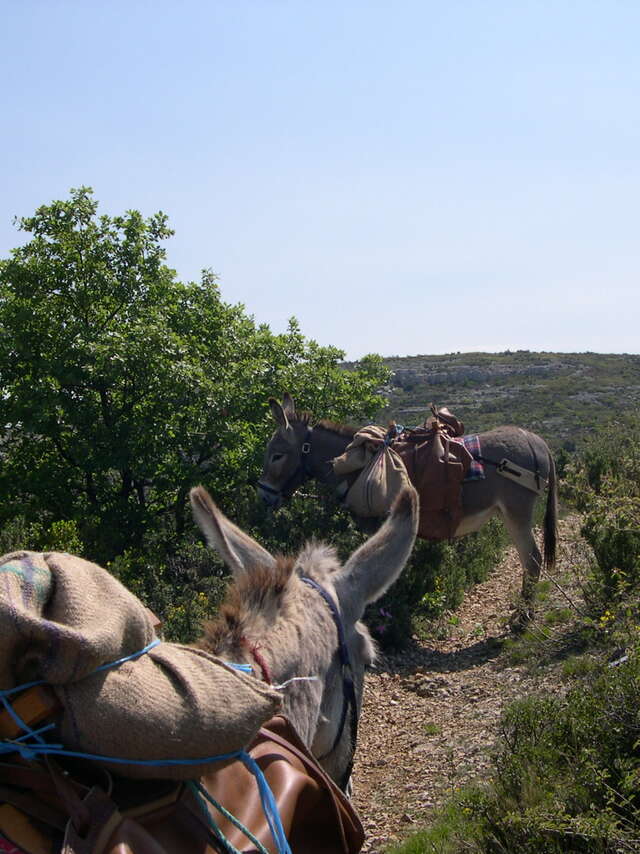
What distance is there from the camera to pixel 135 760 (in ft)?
5.78

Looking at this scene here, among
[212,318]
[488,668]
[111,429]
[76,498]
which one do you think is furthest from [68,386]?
[488,668]

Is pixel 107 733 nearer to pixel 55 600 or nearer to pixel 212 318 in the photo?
pixel 55 600

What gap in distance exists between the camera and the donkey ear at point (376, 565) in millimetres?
2705

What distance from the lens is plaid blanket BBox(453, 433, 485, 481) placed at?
8.53m

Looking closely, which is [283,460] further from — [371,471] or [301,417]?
[371,471]

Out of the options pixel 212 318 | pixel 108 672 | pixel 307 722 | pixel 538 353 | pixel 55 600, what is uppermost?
pixel 538 353

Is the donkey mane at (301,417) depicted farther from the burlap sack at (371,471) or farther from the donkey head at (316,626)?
the donkey head at (316,626)

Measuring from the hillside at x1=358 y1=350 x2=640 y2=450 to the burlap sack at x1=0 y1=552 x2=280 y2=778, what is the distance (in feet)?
76.1

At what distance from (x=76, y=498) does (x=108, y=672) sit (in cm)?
735

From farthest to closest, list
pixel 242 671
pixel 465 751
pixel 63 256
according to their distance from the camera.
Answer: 1. pixel 63 256
2. pixel 465 751
3. pixel 242 671

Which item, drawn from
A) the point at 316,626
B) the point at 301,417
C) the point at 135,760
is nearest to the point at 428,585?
the point at 301,417

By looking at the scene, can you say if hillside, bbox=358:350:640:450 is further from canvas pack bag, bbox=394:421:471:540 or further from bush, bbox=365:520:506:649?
canvas pack bag, bbox=394:421:471:540

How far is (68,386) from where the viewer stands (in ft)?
28.0

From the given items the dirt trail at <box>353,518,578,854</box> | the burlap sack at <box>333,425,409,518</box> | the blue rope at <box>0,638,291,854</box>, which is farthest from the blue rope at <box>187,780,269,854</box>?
the burlap sack at <box>333,425,409,518</box>
